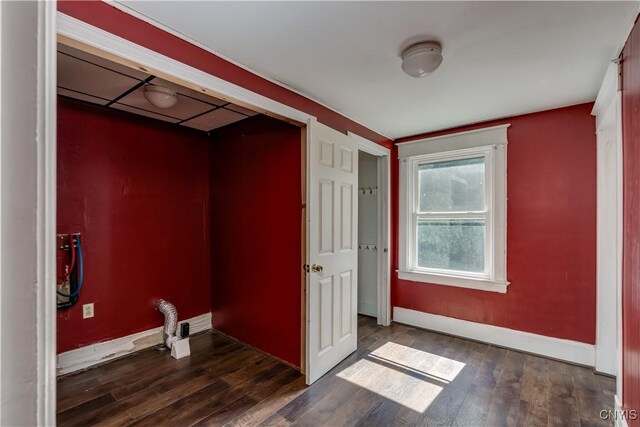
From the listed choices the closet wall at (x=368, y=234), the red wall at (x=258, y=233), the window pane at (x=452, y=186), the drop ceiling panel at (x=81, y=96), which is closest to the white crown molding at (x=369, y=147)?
the closet wall at (x=368, y=234)

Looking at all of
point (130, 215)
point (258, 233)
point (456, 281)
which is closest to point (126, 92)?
point (130, 215)

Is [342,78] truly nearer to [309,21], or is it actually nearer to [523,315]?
[309,21]

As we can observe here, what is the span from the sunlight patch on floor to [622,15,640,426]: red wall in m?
1.09

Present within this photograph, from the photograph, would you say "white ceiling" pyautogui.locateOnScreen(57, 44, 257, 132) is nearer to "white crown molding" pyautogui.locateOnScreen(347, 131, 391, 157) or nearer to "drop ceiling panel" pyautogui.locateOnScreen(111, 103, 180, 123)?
"drop ceiling panel" pyautogui.locateOnScreen(111, 103, 180, 123)

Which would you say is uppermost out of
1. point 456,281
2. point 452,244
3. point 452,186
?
point 452,186

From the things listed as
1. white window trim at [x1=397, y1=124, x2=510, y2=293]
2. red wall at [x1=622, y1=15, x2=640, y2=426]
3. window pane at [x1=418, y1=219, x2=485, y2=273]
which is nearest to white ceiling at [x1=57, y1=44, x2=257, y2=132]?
white window trim at [x1=397, y1=124, x2=510, y2=293]

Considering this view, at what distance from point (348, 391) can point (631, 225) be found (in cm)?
206

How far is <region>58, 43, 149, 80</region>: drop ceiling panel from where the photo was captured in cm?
177

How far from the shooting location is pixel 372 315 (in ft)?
13.1

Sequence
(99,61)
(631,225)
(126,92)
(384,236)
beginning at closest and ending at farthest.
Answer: (631,225) < (99,61) < (126,92) < (384,236)

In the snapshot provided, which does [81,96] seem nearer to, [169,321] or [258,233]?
[258,233]

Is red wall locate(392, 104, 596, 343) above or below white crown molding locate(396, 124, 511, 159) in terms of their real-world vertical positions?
below

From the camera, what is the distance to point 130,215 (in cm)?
295

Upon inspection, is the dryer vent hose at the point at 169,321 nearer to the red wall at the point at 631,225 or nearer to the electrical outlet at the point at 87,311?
the electrical outlet at the point at 87,311
